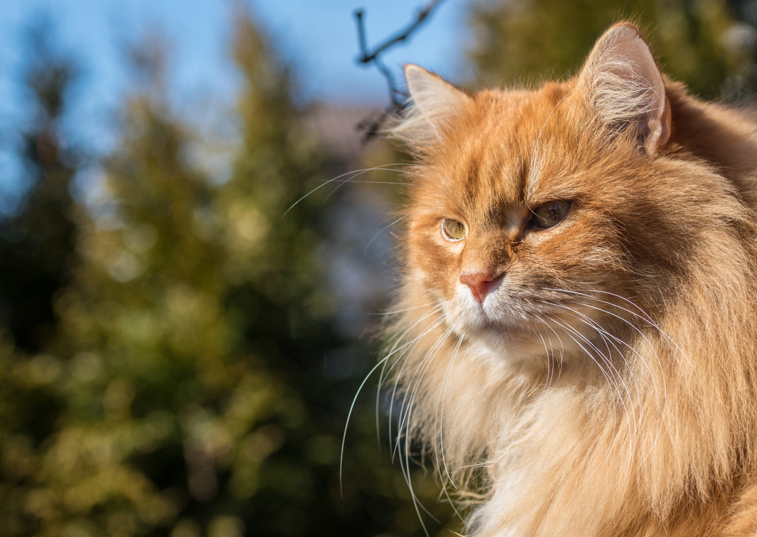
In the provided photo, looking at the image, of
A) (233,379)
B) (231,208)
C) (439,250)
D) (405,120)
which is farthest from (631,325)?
(231,208)

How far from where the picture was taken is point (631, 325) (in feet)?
3.80

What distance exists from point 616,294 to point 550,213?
0.70 ft

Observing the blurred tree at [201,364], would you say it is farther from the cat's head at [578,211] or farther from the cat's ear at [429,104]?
the cat's head at [578,211]

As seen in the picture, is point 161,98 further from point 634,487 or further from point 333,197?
point 634,487

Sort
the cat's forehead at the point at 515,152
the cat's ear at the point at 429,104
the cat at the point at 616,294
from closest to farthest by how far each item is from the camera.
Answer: the cat at the point at 616,294
the cat's forehead at the point at 515,152
the cat's ear at the point at 429,104

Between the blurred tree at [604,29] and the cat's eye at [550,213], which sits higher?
the blurred tree at [604,29]

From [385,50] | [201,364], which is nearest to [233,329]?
[201,364]

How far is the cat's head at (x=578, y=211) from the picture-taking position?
113 centimetres

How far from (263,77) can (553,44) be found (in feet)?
7.69

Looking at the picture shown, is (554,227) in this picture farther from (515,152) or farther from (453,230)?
(453,230)

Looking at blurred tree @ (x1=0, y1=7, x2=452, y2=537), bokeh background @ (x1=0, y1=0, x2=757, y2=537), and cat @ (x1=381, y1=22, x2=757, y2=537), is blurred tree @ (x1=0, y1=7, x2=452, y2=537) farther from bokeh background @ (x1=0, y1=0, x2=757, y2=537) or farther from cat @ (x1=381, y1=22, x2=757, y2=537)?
cat @ (x1=381, y1=22, x2=757, y2=537)

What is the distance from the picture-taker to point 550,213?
47.4 inches

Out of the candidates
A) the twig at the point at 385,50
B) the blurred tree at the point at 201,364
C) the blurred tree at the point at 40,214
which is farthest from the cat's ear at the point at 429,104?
the blurred tree at the point at 40,214

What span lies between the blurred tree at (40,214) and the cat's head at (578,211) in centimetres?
557
